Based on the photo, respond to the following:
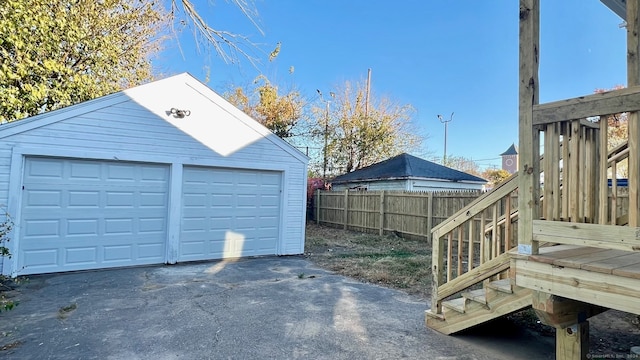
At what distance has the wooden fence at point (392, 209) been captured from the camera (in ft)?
32.2

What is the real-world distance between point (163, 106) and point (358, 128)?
46.6ft

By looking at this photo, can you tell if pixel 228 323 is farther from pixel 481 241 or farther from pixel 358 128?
pixel 358 128

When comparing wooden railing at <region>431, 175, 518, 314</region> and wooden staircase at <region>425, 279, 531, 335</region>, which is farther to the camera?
wooden railing at <region>431, 175, 518, 314</region>

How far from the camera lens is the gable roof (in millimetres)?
5770

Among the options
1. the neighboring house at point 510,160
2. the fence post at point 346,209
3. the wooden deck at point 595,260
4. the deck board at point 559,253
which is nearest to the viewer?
the wooden deck at point 595,260

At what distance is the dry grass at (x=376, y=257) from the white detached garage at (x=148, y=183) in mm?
1150

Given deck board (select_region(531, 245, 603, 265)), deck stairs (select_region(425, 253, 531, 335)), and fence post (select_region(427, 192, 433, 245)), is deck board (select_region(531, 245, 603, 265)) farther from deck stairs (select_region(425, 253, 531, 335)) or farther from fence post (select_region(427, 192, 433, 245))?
fence post (select_region(427, 192, 433, 245))

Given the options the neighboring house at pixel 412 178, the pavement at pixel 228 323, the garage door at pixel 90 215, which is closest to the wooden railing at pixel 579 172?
Result: the pavement at pixel 228 323

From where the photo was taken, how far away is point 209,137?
7305mm

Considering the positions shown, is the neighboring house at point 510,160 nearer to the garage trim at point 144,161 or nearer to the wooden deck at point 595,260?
the garage trim at point 144,161

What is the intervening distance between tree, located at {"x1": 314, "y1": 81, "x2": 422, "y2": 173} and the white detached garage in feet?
39.4

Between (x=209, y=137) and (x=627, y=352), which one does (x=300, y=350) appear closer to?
(x=627, y=352)

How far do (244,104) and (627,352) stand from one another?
63.6ft

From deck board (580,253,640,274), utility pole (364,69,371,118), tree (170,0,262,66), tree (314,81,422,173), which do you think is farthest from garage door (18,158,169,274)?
utility pole (364,69,371,118)
